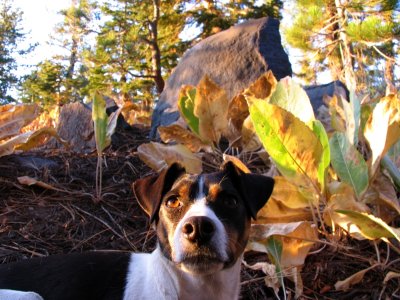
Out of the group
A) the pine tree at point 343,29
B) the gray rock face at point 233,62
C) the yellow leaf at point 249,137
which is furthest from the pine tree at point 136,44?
the yellow leaf at point 249,137

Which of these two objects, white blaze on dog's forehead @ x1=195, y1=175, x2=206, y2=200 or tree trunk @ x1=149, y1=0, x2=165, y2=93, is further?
tree trunk @ x1=149, y1=0, x2=165, y2=93

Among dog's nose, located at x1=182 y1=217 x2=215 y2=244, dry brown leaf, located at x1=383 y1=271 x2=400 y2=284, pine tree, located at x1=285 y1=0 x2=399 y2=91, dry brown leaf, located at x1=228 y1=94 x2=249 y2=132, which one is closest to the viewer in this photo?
dog's nose, located at x1=182 y1=217 x2=215 y2=244

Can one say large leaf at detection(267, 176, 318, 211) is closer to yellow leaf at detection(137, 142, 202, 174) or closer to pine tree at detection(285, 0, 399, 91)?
yellow leaf at detection(137, 142, 202, 174)

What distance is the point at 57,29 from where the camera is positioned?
97.9 ft

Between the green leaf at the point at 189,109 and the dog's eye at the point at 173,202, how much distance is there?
1350 millimetres

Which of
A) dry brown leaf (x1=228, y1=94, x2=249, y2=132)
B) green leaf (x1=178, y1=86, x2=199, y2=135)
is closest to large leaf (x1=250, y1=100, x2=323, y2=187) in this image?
green leaf (x1=178, y1=86, x2=199, y2=135)

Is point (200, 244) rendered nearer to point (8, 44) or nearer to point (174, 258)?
point (174, 258)

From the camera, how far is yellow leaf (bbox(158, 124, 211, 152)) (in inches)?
134

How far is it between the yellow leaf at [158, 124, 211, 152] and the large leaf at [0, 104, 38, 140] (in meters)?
1.11

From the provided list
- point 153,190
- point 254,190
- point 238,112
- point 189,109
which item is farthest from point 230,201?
point 238,112

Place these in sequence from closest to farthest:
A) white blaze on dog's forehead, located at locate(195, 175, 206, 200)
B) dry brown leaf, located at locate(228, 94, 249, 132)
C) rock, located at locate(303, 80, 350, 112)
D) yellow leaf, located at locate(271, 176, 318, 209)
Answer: white blaze on dog's forehead, located at locate(195, 175, 206, 200), yellow leaf, located at locate(271, 176, 318, 209), dry brown leaf, located at locate(228, 94, 249, 132), rock, located at locate(303, 80, 350, 112)

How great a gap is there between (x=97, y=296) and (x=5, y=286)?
1.41 ft

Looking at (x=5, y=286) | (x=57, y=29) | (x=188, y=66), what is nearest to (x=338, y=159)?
(x=5, y=286)

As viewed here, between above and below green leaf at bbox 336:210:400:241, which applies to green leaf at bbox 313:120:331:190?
above
